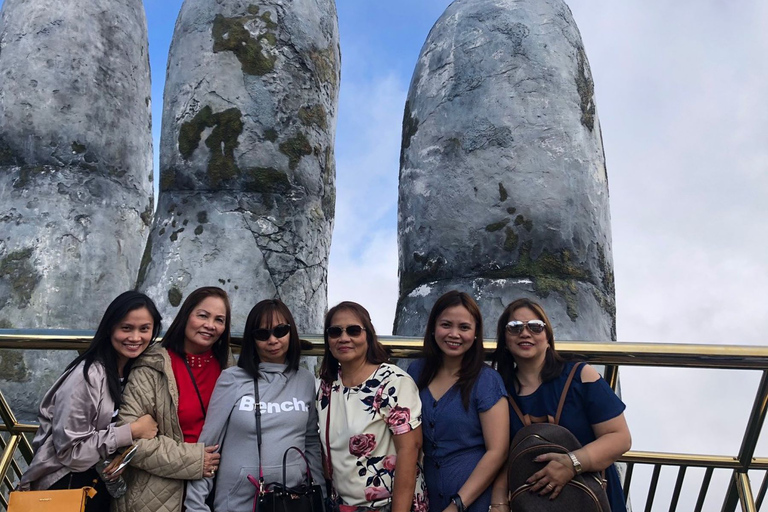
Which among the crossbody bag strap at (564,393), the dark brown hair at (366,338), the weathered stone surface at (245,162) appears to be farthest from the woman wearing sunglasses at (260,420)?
the weathered stone surface at (245,162)

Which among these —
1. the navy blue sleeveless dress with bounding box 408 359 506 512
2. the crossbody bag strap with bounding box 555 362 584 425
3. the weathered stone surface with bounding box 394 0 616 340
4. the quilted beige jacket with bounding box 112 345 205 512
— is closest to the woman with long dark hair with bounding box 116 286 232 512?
the quilted beige jacket with bounding box 112 345 205 512

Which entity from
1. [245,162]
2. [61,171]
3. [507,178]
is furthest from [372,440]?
[61,171]

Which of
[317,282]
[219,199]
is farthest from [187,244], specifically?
[317,282]

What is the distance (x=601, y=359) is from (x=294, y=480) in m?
1.19

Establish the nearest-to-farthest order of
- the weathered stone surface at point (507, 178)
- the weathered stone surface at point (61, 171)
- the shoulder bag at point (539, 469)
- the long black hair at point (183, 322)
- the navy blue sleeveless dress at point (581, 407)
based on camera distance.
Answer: the shoulder bag at point (539, 469) → the navy blue sleeveless dress at point (581, 407) → the long black hair at point (183, 322) → the weathered stone surface at point (507, 178) → the weathered stone surface at point (61, 171)

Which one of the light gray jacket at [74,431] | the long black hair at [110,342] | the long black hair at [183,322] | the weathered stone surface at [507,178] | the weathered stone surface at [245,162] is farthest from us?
the weathered stone surface at [245,162]

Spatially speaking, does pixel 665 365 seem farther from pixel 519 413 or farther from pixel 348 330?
pixel 348 330

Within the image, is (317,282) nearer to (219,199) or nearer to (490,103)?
(219,199)

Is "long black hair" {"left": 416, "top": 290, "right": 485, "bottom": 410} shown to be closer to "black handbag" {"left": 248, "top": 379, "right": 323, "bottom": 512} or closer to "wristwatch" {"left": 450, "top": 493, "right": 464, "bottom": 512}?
"wristwatch" {"left": 450, "top": 493, "right": 464, "bottom": 512}

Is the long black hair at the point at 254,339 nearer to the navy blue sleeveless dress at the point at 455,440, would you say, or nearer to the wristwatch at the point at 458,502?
the navy blue sleeveless dress at the point at 455,440

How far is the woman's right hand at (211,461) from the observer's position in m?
2.43

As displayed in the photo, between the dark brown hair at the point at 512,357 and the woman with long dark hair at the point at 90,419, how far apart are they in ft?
3.98

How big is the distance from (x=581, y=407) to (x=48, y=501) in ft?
5.65

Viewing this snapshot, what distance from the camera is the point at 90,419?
2.43 meters
